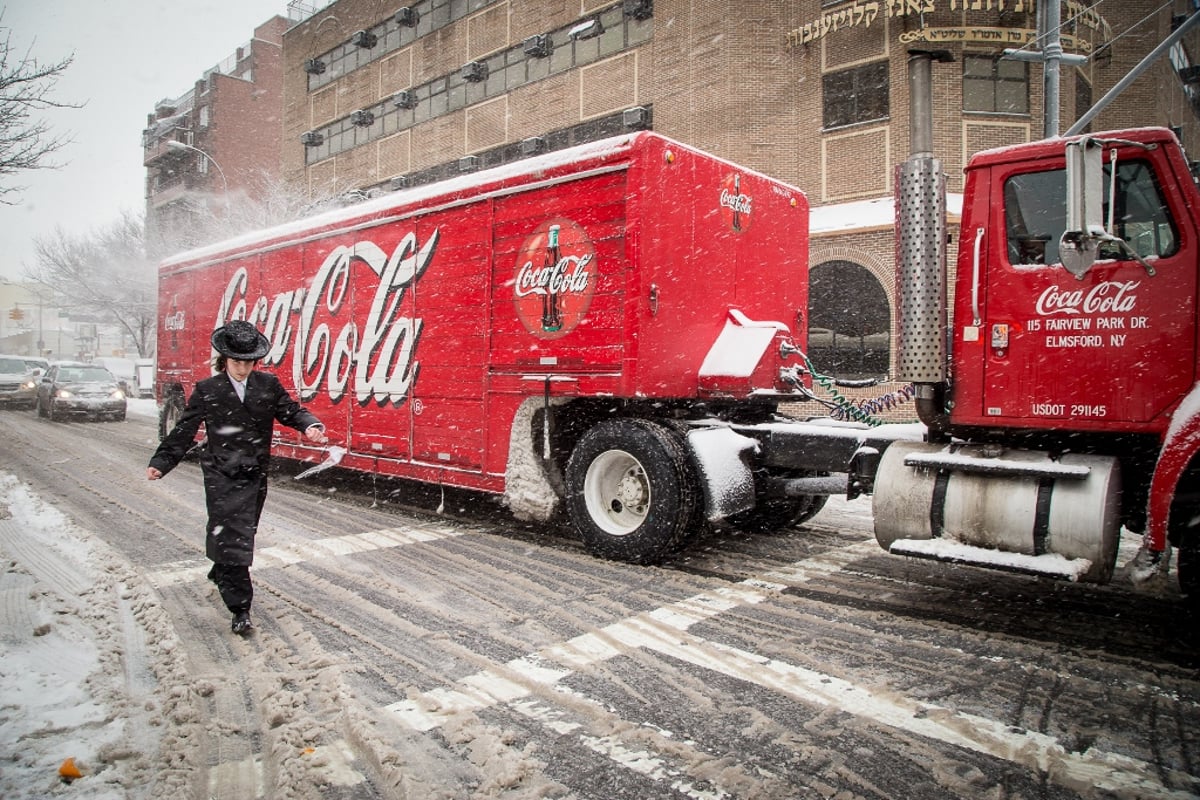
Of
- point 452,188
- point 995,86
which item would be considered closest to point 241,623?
point 452,188

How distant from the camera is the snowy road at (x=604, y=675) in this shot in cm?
287

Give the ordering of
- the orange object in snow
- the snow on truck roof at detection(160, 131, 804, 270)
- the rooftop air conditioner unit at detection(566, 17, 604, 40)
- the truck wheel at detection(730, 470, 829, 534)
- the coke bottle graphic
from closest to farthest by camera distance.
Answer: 1. the orange object in snow
2. the snow on truck roof at detection(160, 131, 804, 270)
3. the coke bottle graphic
4. the truck wheel at detection(730, 470, 829, 534)
5. the rooftop air conditioner unit at detection(566, 17, 604, 40)

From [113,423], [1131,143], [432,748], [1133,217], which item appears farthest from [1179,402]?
[113,423]

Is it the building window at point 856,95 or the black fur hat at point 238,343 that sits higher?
the building window at point 856,95

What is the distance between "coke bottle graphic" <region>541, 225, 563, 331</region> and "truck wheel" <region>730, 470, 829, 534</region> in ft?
7.65

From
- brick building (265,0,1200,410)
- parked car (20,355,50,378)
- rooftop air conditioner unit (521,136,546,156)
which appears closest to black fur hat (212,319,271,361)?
brick building (265,0,1200,410)

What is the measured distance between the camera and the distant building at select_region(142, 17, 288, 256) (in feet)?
168

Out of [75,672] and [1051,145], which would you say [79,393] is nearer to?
[75,672]

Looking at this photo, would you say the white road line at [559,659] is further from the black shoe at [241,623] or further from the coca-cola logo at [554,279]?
the coca-cola logo at [554,279]

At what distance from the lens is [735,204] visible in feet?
21.5

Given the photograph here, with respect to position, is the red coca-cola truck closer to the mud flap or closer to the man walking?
the mud flap

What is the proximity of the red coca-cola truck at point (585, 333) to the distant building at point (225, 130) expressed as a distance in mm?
46861

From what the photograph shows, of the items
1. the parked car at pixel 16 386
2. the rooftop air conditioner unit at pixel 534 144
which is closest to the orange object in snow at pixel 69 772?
the rooftop air conditioner unit at pixel 534 144

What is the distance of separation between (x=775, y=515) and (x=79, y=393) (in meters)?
19.3
